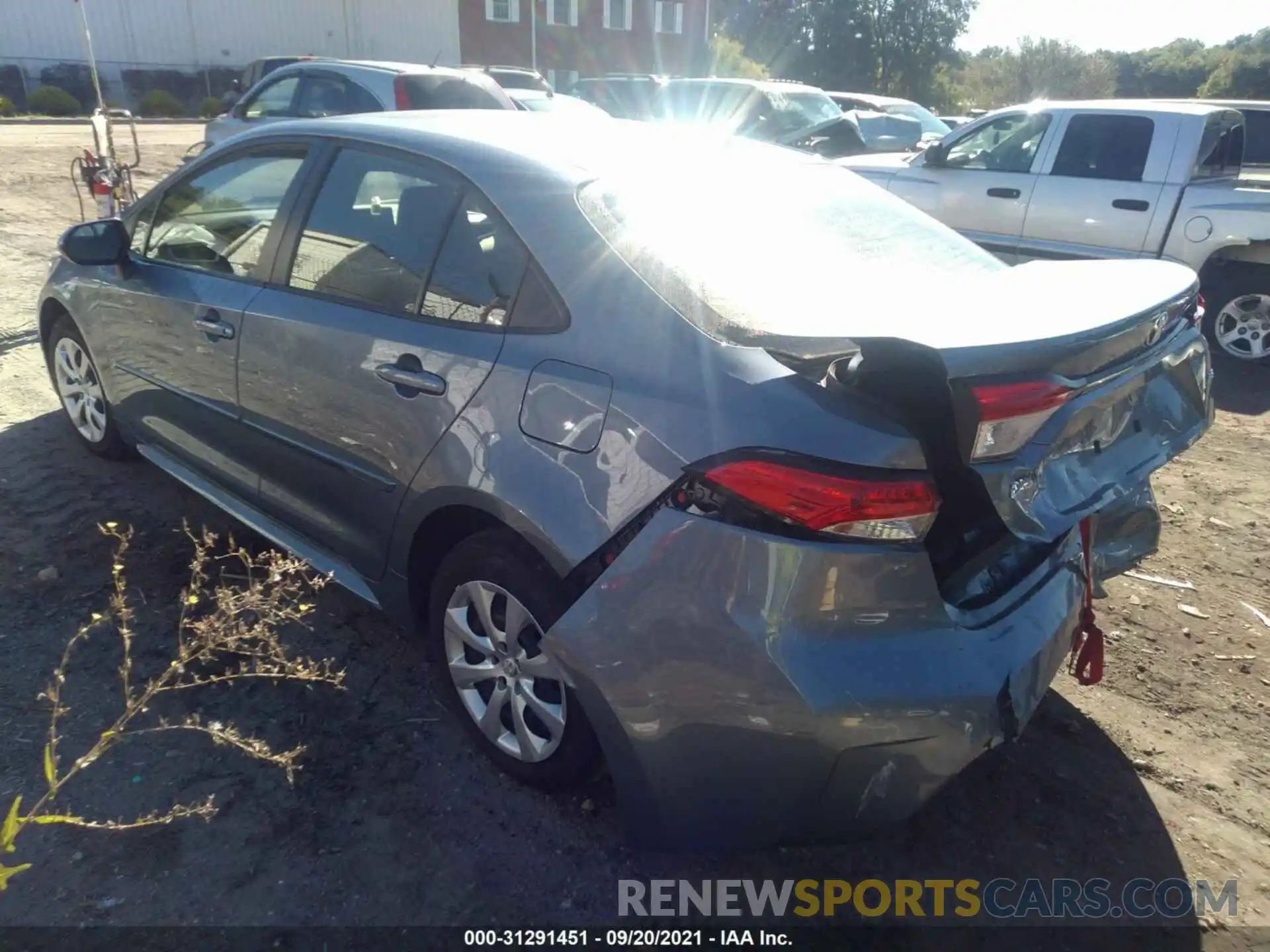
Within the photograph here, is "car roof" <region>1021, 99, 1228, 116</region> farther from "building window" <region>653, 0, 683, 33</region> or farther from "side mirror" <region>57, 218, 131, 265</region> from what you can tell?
"building window" <region>653, 0, 683, 33</region>

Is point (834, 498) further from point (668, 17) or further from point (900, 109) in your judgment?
point (668, 17)

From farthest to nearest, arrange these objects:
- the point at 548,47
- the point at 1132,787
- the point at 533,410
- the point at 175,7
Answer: the point at 548,47, the point at 175,7, the point at 1132,787, the point at 533,410

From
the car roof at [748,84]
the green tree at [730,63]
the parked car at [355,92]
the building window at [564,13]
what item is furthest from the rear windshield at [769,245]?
the building window at [564,13]

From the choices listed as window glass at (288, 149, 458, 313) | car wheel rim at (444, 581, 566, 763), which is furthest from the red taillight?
window glass at (288, 149, 458, 313)

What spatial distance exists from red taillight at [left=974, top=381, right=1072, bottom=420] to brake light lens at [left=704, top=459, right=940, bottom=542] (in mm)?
195

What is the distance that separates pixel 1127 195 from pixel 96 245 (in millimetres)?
7058

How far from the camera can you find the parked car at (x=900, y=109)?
15.4 metres

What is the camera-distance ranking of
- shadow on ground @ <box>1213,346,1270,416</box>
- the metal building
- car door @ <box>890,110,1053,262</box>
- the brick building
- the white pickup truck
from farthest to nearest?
the brick building < the metal building < car door @ <box>890,110,1053,262</box> < the white pickup truck < shadow on ground @ <box>1213,346,1270,416</box>

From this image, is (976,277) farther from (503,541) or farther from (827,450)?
(503,541)

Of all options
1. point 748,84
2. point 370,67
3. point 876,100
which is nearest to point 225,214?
point 370,67

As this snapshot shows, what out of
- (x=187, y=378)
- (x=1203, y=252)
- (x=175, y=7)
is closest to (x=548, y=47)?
(x=175, y=7)

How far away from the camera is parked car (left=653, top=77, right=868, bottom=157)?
12891 millimetres

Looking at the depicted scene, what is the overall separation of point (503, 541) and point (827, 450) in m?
0.98

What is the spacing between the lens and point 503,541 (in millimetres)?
2561
